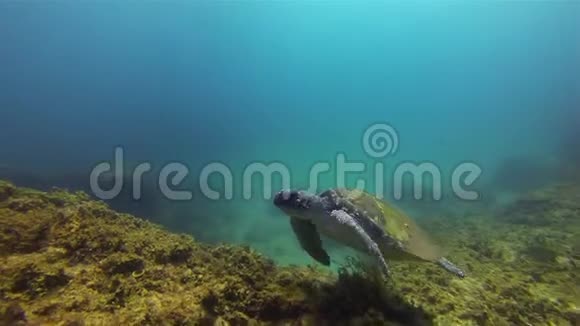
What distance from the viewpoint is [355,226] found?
452 cm

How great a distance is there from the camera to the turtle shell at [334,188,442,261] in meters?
4.86

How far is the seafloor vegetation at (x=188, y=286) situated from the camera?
3.62 meters

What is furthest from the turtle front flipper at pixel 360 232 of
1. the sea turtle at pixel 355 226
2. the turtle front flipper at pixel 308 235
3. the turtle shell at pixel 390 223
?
the turtle front flipper at pixel 308 235

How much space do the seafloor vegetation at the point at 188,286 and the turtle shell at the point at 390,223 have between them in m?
0.64

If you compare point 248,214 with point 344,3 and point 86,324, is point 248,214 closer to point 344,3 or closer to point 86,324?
point 86,324

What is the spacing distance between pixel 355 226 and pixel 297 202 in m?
0.82

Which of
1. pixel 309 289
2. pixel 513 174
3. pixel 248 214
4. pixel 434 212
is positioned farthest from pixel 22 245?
pixel 513 174

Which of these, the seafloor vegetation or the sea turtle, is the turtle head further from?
the seafloor vegetation

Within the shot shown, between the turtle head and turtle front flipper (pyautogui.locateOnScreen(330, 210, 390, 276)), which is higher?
the turtle head

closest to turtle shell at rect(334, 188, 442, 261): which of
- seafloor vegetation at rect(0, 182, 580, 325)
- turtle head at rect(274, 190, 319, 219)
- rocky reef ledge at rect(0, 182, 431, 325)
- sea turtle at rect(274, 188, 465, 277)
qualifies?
sea turtle at rect(274, 188, 465, 277)

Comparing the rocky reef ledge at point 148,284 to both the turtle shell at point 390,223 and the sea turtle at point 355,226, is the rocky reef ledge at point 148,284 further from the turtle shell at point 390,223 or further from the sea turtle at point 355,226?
the turtle shell at point 390,223

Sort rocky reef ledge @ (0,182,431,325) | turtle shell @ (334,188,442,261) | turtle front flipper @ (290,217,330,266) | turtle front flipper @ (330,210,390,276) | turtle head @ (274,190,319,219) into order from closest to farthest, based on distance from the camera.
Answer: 1. rocky reef ledge @ (0,182,431,325)
2. turtle front flipper @ (330,210,390,276)
3. turtle head @ (274,190,319,219)
4. turtle shell @ (334,188,442,261)
5. turtle front flipper @ (290,217,330,266)

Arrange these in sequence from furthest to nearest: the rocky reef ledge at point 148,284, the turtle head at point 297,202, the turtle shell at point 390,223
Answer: the turtle shell at point 390,223, the turtle head at point 297,202, the rocky reef ledge at point 148,284

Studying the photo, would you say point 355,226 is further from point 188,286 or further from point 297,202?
point 188,286
